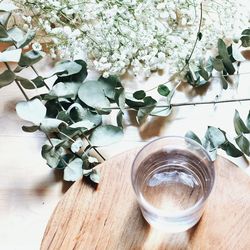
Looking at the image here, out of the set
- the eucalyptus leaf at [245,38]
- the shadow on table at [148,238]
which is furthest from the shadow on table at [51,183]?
the eucalyptus leaf at [245,38]

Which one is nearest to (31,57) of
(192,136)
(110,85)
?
(110,85)

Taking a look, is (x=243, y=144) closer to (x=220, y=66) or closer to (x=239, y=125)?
(x=239, y=125)

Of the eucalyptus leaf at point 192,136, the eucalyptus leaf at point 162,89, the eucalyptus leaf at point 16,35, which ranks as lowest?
the eucalyptus leaf at point 192,136

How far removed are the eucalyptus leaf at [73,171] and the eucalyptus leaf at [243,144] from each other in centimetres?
22

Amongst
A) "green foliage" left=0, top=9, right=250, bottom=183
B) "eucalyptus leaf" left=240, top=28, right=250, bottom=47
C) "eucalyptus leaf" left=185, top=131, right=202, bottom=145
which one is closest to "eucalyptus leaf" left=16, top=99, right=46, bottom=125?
"green foliage" left=0, top=9, right=250, bottom=183

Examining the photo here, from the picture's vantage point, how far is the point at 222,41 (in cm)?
81

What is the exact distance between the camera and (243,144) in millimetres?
736

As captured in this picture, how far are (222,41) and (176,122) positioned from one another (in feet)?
0.47

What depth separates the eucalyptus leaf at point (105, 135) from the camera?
2.47 ft

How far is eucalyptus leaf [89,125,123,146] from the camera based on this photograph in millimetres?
753

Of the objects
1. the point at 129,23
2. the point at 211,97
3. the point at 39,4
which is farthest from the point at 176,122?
the point at 39,4

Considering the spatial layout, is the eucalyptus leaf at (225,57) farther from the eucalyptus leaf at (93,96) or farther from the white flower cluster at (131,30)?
the eucalyptus leaf at (93,96)

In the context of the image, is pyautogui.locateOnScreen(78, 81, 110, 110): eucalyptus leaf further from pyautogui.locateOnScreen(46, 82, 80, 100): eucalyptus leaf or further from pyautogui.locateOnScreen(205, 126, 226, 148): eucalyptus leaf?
pyautogui.locateOnScreen(205, 126, 226, 148): eucalyptus leaf

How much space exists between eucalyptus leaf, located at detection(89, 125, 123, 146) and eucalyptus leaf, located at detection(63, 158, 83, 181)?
37 millimetres
